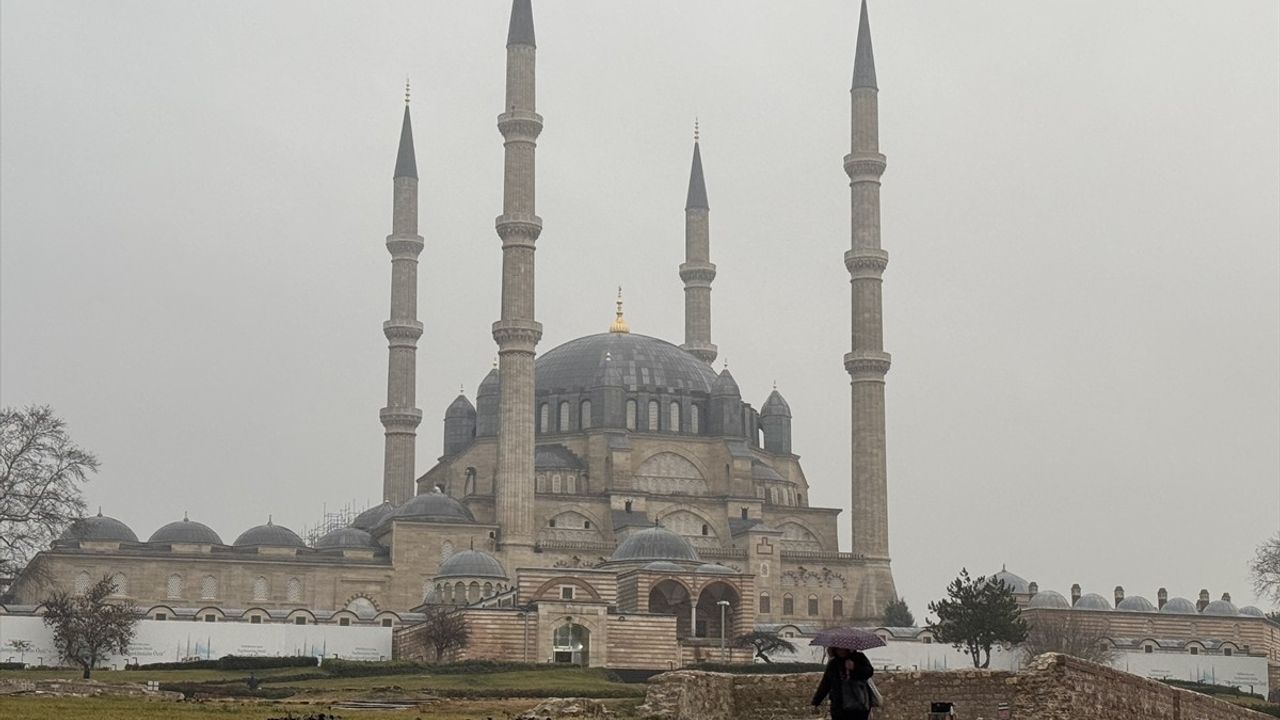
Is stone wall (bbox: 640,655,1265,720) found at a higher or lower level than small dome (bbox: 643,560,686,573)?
lower

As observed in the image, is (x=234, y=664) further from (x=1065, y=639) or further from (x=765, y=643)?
(x=1065, y=639)

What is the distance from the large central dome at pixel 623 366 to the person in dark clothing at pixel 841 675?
5838cm

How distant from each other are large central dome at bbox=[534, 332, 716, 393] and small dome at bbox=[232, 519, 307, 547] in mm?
12021

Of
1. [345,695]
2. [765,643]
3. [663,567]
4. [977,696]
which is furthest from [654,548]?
[977,696]

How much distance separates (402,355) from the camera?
7112 centimetres

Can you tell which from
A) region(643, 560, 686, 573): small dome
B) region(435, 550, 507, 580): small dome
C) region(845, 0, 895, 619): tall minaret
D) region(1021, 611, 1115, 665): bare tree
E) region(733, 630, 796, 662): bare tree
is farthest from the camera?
region(845, 0, 895, 619): tall minaret

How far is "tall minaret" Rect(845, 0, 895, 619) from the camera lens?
67.2m

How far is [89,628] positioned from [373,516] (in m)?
22.5

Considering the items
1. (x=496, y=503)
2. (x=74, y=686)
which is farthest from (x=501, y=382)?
(x=74, y=686)

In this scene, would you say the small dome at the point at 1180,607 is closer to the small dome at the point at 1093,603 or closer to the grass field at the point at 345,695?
the small dome at the point at 1093,603

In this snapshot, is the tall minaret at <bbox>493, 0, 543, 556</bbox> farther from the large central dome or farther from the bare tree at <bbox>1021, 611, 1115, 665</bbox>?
the bare tree at <bbox>1021, 611, 1115, 665</bbox>

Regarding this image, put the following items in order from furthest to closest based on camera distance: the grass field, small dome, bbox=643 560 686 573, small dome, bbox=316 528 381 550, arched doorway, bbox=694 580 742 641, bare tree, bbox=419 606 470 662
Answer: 1. small dome, bbox=316 528 381 550
2. arched doorway, bbox=694 580 742 641
3. small dome, bbox=643 560 686 573
4. bare tree, bbox=419 606 470 662
5. the grass field

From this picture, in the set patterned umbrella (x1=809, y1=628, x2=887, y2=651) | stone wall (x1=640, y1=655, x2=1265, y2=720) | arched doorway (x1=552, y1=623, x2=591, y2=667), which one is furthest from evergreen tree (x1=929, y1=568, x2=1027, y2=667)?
patterned umbrella (x1=809, y1=628, x2=887, y2=651)

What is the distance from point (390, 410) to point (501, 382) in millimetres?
8188
